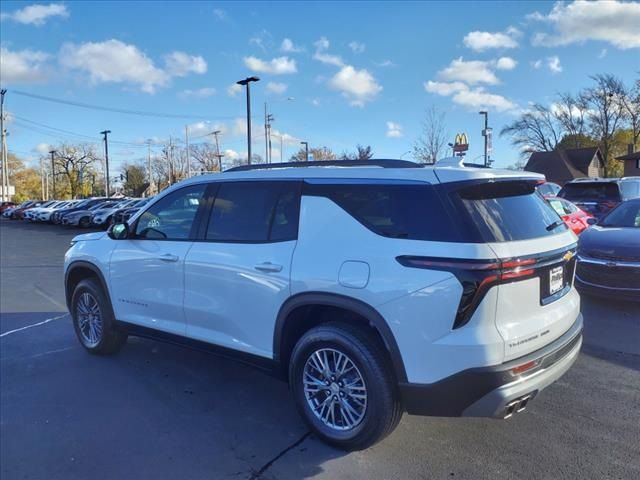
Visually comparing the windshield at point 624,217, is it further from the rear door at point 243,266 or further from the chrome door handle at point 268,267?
the chrome door handle at point 268,267

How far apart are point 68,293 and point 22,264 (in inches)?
352

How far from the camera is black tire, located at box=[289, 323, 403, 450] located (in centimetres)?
301

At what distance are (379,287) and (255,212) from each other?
1287 millimetres

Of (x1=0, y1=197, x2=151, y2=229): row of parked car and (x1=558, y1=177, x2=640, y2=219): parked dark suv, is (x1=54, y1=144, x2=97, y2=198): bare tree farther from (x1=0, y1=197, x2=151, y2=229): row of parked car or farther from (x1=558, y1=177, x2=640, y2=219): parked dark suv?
(x1=558, y1=177, x2=640, y2=219): parked dark suv

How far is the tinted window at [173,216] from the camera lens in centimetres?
422

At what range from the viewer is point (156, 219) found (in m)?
4.52

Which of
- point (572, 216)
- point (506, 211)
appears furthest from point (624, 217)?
point (506, 211)

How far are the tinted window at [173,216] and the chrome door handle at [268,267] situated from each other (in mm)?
982

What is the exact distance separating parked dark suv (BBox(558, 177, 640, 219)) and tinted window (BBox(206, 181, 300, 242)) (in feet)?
39.1

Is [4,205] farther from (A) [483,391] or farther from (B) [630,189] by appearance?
(A) [483,391]

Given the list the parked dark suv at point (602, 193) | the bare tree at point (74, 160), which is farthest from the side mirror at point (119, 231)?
the bare tree at point (74, 160)

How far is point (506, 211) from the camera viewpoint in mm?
3066

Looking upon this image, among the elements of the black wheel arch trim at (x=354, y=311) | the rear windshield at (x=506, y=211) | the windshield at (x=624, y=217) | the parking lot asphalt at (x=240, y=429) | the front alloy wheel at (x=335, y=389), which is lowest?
the parking lot asphalt at (x=240, y=429)

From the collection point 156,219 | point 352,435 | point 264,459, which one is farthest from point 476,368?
point 156,219
